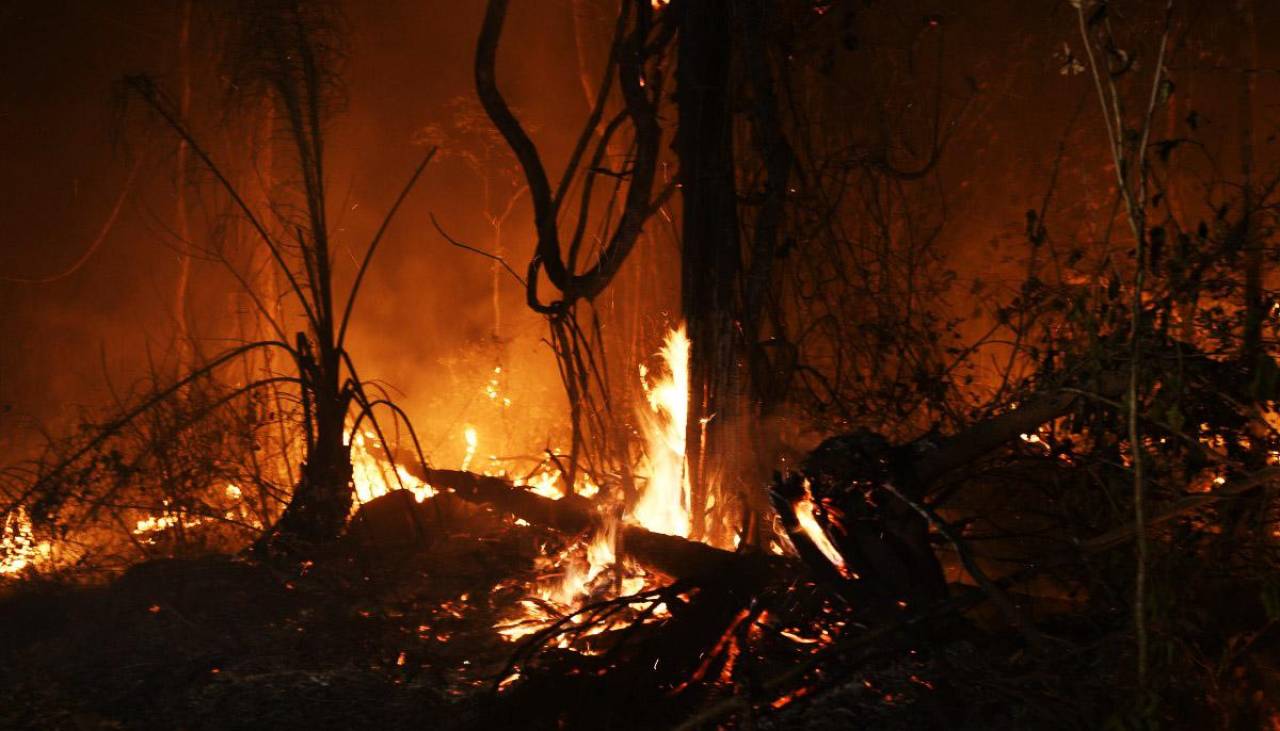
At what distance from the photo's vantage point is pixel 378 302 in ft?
34.9

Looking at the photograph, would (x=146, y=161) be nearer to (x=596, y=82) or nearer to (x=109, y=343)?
(x=109, y=343)

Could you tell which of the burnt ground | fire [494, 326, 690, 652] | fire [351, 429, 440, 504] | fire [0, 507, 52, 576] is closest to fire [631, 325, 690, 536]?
fire [494, 326, 690, 652]

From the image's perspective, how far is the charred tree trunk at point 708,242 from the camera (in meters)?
4.27

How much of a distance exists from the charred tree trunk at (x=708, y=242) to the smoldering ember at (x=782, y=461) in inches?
0.6

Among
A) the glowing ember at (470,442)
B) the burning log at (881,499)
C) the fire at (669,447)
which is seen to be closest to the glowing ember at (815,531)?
the burning log at (881,499)

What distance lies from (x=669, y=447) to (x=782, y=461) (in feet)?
1.78

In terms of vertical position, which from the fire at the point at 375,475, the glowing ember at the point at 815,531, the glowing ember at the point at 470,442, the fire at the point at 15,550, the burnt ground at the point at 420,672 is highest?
the glowing ember at the point at 470,442

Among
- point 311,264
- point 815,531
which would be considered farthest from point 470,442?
point 815,531

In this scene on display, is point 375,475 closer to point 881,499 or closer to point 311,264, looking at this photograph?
point 311,264

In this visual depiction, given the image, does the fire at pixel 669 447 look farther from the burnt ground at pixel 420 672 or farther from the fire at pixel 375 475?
the fire at pixel 375 475

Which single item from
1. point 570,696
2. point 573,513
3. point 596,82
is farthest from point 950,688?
point 596,82

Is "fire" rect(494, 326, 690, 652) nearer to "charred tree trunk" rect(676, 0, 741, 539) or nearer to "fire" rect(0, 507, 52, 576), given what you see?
"charred tree trunk" rect(676, 0, 741, 539)

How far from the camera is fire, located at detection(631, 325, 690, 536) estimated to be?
455 cm

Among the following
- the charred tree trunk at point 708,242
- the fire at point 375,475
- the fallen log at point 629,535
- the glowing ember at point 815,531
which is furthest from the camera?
the fire at point 375,475
